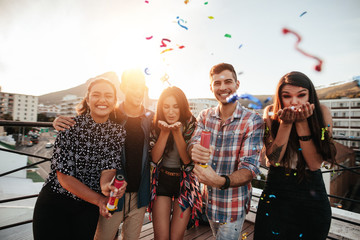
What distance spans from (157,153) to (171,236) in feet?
2.91

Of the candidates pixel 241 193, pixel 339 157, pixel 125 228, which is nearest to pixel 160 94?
pixel 241 193

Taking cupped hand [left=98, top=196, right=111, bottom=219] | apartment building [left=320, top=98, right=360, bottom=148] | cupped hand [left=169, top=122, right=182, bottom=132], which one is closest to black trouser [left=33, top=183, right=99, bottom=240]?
cupped hand [left=98, top=196, right=111, bottom=219]

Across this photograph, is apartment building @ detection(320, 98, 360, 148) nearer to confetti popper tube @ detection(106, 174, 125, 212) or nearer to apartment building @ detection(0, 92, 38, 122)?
confetti popper tube @ detection(106, 174, 125, 212)

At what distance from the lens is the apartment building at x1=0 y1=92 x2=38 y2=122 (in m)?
121

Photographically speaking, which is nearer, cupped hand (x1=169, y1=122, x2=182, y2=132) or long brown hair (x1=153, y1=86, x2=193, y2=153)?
cupped hand (x1=169, y1=122, x2=182, y2=132)

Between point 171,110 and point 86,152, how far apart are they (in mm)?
963

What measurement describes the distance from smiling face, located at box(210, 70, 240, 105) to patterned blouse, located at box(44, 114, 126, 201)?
1.07 m

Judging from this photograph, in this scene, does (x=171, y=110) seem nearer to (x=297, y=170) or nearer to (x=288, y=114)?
(x=288, y=114)

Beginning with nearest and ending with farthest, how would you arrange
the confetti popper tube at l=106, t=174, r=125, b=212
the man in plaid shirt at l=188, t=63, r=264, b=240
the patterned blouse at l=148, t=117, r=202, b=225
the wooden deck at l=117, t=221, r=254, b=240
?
the confetti popper tube at l=106, t=174, r=125, b=212
the man in plaid shirt at l=188, t=63, r=264, b=240
the patterned blouse at l=148, t=117, r=202, b=225
the wooden deck at l=117, t=221, r=254, b=240

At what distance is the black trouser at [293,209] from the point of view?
4.63 feet

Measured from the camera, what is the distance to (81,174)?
1.64 m

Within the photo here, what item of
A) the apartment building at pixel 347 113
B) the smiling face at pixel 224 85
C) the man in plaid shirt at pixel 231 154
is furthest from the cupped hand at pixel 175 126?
the apartment building at pixel 347 113

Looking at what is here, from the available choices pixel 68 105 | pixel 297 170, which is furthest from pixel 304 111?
pixel 68 105

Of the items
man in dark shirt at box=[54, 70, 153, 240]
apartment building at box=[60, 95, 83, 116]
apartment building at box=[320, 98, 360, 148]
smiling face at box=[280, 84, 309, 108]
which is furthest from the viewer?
apartment building at box=[60, 95, 83, 116]
